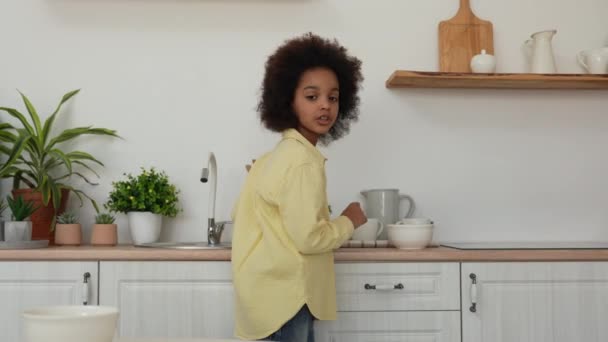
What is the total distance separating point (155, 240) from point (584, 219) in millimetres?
1756

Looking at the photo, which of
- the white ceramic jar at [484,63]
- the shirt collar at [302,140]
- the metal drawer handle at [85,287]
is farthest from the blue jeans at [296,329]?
Answer: the white ceramic jar at [484,63]

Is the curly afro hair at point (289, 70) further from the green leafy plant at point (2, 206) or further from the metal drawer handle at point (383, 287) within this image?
the green leafy plant at point (2, 206)

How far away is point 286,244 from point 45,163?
4.05ft

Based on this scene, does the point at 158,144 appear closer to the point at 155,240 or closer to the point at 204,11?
the point at 155,240

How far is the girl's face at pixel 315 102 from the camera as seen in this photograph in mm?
1871

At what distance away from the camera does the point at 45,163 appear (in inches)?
98.5

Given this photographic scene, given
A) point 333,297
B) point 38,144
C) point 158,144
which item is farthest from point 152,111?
point 333,297

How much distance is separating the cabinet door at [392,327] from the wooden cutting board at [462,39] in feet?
3.52

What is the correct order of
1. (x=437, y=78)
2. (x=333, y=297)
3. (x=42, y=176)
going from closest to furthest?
1. (x=333, y=297)
2. (x=42, y=176)
3. (x=437, y=78)

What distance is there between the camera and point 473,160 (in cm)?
269

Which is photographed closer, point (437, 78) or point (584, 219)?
point (437, 78)

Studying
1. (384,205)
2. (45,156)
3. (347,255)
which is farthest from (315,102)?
(45,156)

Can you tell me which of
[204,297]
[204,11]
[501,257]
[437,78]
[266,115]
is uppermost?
[204,11]

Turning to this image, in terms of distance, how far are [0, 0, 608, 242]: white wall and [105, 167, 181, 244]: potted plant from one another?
0.15 metres
